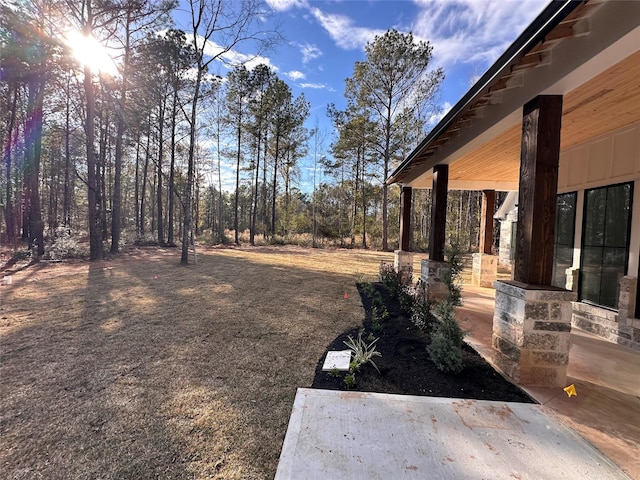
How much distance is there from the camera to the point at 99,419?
2.05m

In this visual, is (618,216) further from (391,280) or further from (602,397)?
(391,280)

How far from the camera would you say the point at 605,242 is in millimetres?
4078

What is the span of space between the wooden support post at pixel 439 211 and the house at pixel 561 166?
18 millimetres

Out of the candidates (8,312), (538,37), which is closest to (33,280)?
(8,312)

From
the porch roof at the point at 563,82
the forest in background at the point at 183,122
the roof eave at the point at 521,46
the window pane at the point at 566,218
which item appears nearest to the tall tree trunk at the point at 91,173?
the forest in background at the point at 183,122

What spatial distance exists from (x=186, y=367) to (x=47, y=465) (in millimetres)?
1211

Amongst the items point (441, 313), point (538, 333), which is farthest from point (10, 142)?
point (538, 333)

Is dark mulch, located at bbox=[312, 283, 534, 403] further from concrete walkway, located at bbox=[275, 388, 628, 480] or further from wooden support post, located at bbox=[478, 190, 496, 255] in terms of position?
wooden support post, located at bbox=[478, 190, 496, 255]

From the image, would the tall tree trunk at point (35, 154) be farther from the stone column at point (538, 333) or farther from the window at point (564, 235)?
the window at point (564, 235)

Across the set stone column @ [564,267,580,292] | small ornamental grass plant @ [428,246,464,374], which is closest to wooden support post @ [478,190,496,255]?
stone column @ [564,267,580,292]

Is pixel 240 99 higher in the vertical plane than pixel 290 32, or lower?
higher

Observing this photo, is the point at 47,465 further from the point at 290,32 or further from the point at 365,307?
the point at 290,32

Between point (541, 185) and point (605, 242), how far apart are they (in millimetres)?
2760

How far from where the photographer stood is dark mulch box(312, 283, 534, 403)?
2.41 meters
